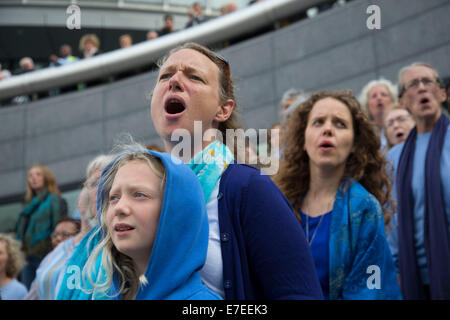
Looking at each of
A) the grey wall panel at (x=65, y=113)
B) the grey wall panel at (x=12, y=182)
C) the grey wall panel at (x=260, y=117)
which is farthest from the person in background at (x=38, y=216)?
the grey wall panel at (x=12, y=182)

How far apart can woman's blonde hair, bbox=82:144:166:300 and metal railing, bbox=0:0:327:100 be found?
6.15 meters

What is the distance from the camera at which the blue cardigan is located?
1.46 m

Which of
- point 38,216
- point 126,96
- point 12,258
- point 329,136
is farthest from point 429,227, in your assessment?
point 126,96

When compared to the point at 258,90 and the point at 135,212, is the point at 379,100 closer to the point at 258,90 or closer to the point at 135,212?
the point at 135,212

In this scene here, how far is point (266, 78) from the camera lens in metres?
8.91

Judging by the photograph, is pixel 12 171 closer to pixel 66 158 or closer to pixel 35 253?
pixel 66 158

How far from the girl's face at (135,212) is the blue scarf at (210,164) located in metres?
0.16

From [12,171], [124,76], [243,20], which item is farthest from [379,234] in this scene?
[12,171]

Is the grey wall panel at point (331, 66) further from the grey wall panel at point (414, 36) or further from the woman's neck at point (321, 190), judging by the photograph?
the woman's neck at point (321, 190)

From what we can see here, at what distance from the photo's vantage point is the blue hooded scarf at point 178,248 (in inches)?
55.1

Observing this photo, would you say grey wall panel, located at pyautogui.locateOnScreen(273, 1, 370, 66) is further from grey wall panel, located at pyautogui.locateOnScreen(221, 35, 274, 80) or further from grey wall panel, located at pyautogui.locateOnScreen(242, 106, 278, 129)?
grey wall panel, located at pyautogui.locateOnScreen(242, 106, 278, 129)

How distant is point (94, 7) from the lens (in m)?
16.5

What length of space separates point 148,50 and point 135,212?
8934 mm
